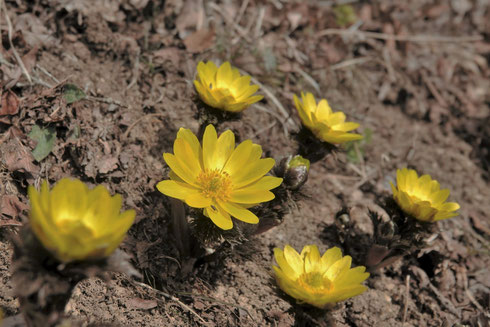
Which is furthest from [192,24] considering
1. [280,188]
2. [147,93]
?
[280,188]

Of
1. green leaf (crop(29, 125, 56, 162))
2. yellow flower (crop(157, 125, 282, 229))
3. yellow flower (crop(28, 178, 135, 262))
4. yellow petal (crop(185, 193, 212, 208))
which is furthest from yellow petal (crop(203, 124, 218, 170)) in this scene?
green leaf (crop(29, 125, 56, 162))

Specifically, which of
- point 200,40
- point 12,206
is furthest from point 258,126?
point 12,206

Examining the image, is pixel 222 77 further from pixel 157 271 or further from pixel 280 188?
pixel 157 271

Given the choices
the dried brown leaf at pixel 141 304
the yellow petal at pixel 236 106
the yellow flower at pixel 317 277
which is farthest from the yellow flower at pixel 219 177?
the dried brown leaf at pixel 141 304

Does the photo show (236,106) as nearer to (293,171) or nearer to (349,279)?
(293,171)

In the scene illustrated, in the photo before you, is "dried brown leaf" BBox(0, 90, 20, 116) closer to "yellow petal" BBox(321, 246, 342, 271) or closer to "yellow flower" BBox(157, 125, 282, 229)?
"yellow flower" BBox(157, 125, 282, 229)

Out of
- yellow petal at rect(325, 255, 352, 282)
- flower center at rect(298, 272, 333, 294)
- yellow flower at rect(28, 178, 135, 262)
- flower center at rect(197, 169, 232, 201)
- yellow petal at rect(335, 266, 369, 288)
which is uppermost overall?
yellow flower at rect(28, 178, 135, 262)

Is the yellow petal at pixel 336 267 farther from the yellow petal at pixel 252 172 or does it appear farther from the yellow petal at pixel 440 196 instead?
the yellow petal at pixel 440 196
